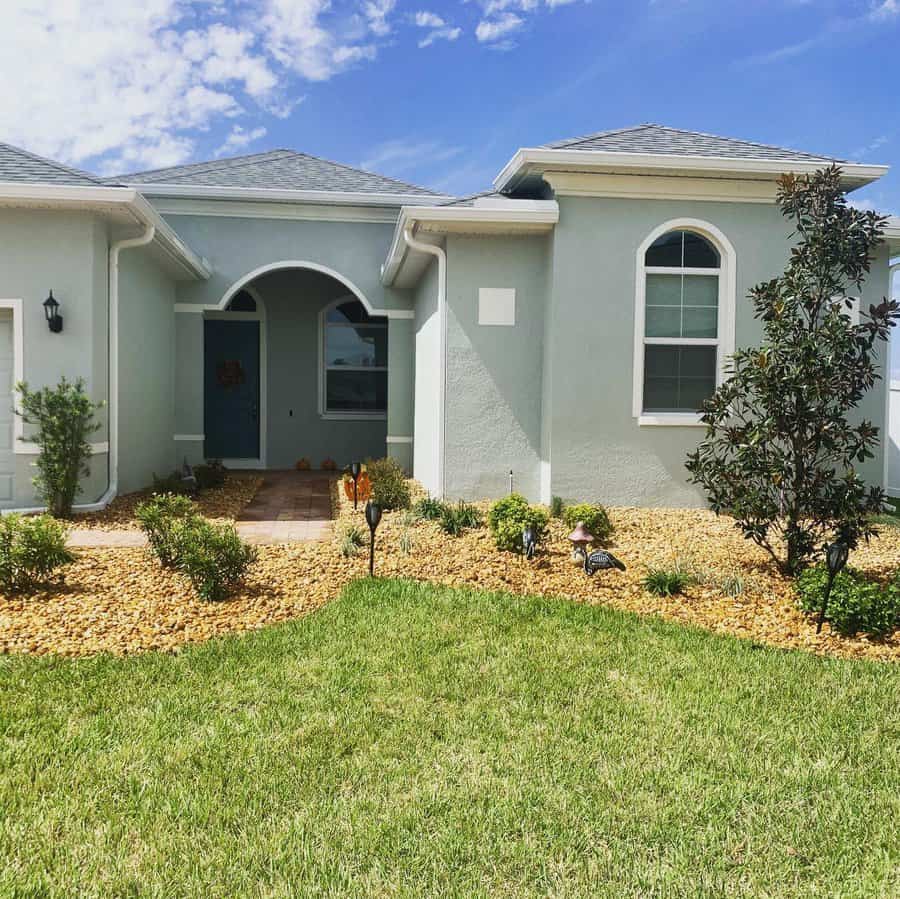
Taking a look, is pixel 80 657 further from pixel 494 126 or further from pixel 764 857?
pixel 494 126

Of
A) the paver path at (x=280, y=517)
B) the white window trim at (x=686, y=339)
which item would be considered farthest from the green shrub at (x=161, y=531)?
the white window trim at (x=686, y=339)

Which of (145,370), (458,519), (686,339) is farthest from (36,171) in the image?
(686,339)

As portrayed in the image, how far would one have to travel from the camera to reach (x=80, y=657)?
165 inches

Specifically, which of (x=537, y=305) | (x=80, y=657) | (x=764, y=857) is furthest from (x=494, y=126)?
(x=764, y=857)

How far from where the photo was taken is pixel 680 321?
345 inches

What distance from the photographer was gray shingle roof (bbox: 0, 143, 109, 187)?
8180 mm

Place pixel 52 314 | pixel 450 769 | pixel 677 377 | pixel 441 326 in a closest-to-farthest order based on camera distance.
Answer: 1. pixel 450 769
2. pixel 52 314
3. pixel 441 326
4. pixel 677 377

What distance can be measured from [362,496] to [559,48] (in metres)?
8.03

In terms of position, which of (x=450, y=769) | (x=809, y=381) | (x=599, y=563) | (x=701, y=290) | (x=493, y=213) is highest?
(x=493, y=213)

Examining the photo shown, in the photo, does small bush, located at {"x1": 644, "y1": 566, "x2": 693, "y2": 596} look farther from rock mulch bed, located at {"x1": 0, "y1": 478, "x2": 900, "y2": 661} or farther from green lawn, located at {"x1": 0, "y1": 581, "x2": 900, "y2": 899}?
green lawn, located at {"x1": 0, "y1": 581, "x2": 900, "y2": 899}

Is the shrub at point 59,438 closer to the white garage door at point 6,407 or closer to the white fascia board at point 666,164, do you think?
the white garage door at point 6,407

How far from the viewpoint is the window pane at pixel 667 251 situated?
8.72 meters

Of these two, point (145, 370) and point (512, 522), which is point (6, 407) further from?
point (512, 522)

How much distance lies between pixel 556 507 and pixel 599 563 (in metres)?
2.45
